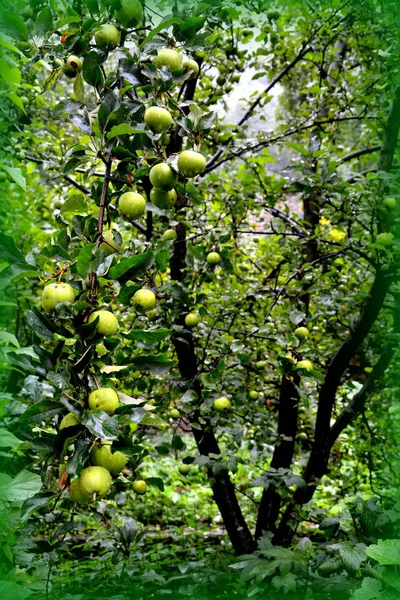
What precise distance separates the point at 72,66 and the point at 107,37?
0.24 ft

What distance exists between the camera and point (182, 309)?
4.99ft

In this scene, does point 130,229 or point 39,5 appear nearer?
point 39,5

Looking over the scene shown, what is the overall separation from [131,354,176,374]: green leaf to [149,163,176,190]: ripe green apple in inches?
10.4

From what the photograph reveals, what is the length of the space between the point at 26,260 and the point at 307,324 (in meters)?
1.43

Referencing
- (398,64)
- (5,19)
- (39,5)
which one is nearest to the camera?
(5,19)

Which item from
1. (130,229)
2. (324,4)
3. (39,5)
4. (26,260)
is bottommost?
(26,260)

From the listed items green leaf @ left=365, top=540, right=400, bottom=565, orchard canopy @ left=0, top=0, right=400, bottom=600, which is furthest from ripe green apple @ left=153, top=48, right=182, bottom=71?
green leaf @ left=365, top=540, right=400, bottom=565

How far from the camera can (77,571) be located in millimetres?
1787

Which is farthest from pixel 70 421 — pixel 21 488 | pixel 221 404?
Answer: pixel 221 404

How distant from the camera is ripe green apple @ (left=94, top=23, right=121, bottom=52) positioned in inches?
28.9

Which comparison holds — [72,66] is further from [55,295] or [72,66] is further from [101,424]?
[101,424]

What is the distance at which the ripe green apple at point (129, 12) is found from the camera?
29.4 inches

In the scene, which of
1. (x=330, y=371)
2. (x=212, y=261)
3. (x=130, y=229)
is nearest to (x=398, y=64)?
(x=212, y=261)

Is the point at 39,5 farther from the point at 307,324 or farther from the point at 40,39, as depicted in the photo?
the point at 307,324
